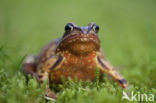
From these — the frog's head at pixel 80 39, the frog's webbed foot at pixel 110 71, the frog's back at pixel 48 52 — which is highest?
the frog's head at pixel 80 39

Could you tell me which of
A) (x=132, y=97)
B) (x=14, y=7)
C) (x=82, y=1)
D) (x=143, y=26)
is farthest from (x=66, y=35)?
(x=82, y=1)

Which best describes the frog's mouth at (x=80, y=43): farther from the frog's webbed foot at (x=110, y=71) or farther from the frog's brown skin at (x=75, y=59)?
the frog's webbed foot at (x=110, y=71)

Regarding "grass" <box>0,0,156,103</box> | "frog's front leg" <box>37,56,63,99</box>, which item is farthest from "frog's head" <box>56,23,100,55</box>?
"grass" <box>0,0,156,103</box>

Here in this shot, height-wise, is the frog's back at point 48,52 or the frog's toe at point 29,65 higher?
the frog's back at point 48,52

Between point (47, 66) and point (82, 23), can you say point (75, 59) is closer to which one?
point (47, 66)

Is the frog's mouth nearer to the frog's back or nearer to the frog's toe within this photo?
the frog's back

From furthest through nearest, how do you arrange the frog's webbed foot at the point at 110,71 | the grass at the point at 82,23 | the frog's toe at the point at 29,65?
the frog's toe at the point at 29,65 → the frog's webbed foot at the point at 110,71 → the grass at the point at 82,23

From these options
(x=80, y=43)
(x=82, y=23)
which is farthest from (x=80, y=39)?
(x=82, y=23)

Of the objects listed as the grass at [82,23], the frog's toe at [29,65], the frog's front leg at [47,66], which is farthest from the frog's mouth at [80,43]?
the frog's toe at [29,65]
